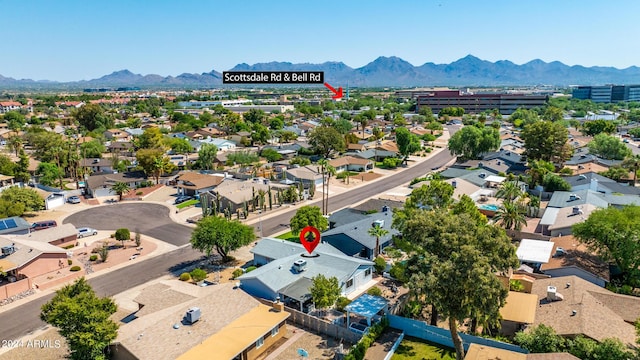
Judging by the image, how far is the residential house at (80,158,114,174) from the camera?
90688 millimetres

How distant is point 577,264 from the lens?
3800cm

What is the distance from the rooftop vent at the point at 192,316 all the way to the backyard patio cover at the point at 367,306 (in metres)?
11.1

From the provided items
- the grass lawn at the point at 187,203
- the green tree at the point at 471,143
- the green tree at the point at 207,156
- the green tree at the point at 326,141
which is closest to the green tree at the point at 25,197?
the grass lawn at the point at 187,203

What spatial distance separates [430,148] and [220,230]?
288 feet

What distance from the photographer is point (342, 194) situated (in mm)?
74375

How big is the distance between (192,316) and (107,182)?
195 ft

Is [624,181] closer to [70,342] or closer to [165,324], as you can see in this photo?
[165,324]

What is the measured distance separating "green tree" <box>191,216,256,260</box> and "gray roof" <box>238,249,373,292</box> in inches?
242

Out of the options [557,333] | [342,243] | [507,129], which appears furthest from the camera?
[507,129]

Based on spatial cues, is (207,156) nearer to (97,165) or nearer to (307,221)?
(97,165)

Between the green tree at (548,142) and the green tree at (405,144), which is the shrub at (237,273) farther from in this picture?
the green tree at (548,142)

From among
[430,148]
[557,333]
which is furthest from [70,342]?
[430,148]

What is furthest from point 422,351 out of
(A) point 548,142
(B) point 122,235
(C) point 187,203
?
(A) point 548,142

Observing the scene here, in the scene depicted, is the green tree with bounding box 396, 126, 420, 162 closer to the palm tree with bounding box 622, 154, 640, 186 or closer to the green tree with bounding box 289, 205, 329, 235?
the palm tree with bounding box 622, 154, 640, 186
